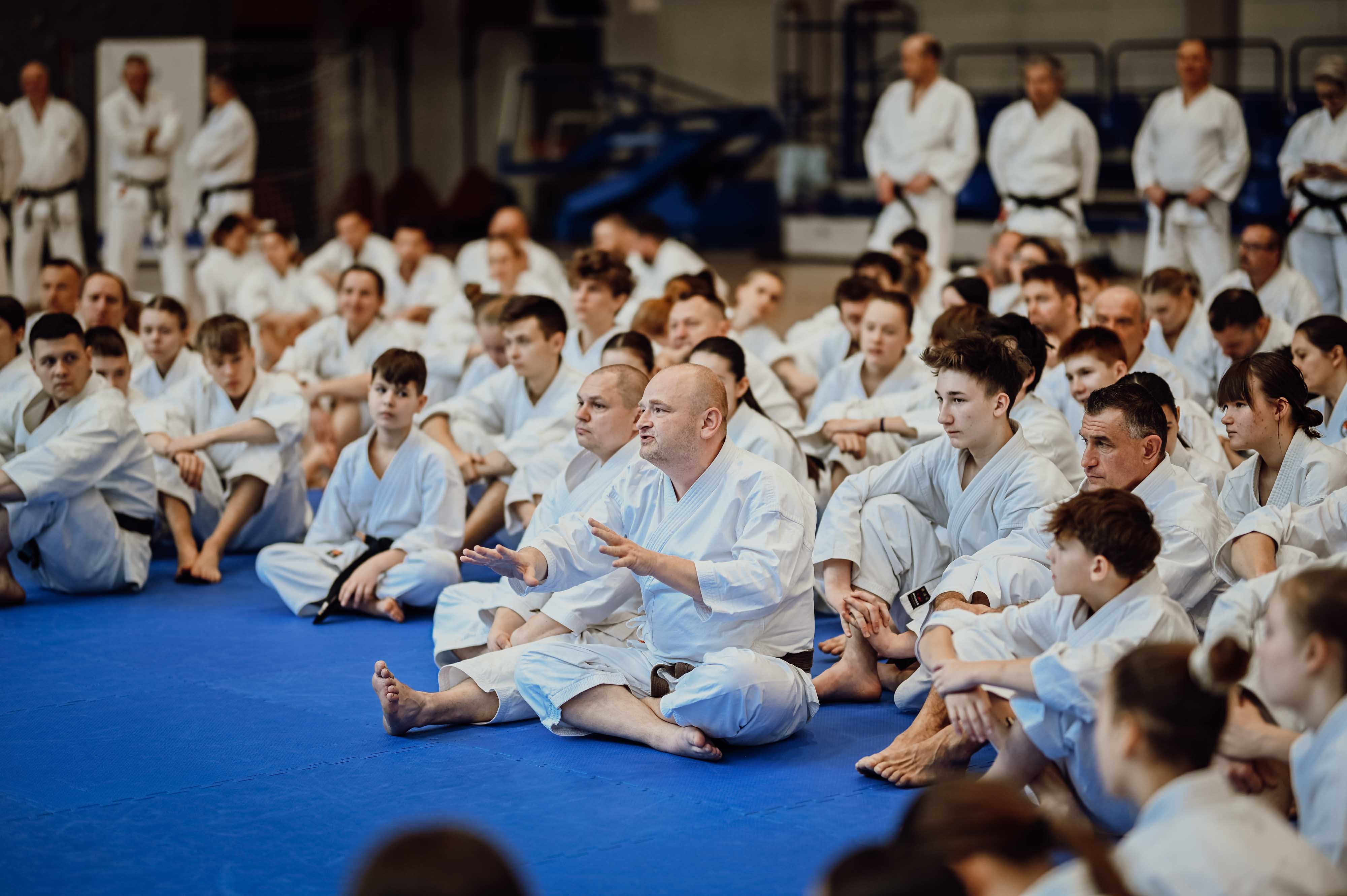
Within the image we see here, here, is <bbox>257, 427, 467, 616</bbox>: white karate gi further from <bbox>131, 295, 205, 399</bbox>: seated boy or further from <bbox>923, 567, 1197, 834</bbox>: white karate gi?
<bbox>923, 567, 1197, 834</bbox>: white karate gi

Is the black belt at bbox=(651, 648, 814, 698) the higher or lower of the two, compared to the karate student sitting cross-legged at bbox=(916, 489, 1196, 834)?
lower

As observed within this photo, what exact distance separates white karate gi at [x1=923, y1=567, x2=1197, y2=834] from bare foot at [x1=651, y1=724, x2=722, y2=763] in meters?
0.67

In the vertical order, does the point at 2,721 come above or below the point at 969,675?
below

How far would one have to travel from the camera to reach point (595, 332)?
21.1 feet

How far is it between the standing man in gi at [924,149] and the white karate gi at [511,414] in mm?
3702

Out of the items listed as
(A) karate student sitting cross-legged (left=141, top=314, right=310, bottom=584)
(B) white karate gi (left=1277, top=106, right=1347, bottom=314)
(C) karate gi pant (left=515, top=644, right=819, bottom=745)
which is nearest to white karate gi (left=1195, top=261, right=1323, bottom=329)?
(B) white karate gi (left=1277, top=106, right=1347, bottom=314)

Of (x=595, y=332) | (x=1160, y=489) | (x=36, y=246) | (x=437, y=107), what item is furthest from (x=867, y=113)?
(x=1160, y=489)

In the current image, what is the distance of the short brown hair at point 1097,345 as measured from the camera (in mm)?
4777

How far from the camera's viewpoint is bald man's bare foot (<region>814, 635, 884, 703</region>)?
4.03 meters

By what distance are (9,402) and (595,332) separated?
7.78ft

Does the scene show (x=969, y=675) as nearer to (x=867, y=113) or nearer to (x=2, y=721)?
(x=2, y=721)

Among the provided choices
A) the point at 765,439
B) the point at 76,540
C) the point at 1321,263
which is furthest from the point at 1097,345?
the point at 1321,263

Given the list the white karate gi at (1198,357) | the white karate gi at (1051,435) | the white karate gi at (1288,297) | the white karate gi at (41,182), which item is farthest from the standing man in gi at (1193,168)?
the white karate gi at (41,182)

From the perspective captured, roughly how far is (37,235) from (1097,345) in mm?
8241
